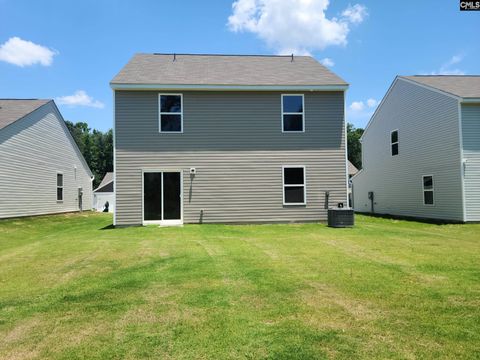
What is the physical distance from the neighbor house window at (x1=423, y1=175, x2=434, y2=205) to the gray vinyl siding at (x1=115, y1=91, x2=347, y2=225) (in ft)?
18.6

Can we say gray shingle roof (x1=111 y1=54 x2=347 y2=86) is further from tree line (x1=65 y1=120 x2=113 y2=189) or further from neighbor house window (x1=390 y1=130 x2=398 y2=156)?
tree line (x1=65 y1=120 x2=113 y2=189)

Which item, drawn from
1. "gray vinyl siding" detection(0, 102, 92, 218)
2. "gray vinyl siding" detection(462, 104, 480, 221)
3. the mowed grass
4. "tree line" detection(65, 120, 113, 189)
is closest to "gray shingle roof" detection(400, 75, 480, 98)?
"gray vinyl siding" detection(462, 104, 480, 221)

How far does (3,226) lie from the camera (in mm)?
14047

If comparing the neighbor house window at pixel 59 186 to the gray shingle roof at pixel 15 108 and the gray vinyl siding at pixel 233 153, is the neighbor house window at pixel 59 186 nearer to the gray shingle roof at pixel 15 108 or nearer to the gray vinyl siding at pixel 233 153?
the gray shingle roof at pixel 15 108

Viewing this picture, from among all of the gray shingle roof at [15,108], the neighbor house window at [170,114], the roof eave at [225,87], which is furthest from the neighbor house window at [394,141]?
the gray shingle roof at [15,108]

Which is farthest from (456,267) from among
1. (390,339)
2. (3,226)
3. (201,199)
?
(3,226)

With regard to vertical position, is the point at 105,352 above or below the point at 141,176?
below

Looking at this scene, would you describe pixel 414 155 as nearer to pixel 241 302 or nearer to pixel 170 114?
pixel 170 114

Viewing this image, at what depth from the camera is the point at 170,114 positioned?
13.7 meters

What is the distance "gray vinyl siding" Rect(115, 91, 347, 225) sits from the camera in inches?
530

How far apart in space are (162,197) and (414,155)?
12604 mm

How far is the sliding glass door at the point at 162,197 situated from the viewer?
1339cm

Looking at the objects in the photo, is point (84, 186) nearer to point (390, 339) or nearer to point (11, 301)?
point (11, 301)

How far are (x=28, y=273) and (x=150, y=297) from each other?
110 inches
